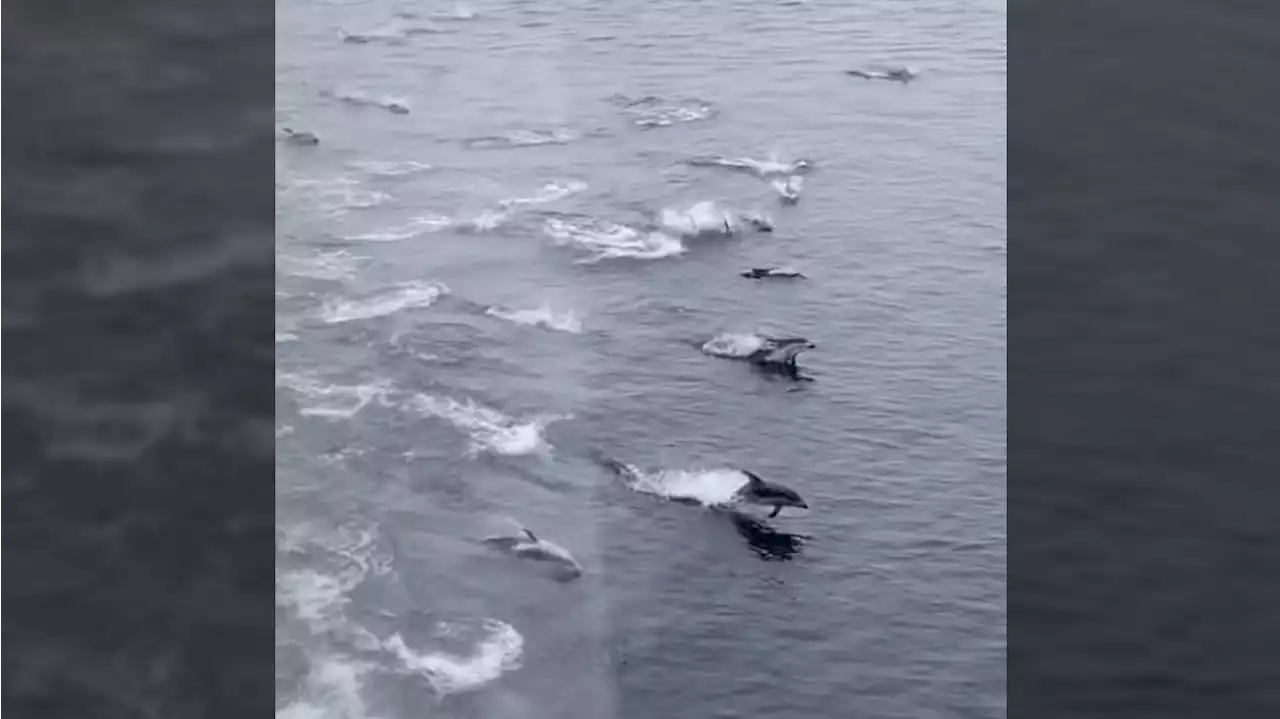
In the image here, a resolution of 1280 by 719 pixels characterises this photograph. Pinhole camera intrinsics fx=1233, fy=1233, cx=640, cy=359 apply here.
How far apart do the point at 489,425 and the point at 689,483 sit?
1.03 feet

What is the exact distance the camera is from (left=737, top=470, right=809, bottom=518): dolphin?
184cm

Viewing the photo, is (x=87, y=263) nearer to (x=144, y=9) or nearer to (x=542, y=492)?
(x=144, y=9)

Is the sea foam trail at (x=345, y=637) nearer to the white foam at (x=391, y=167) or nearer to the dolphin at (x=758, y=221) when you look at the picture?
the white foam at (x=391, y=167)

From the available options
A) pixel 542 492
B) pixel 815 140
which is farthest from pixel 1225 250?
pixel 542 492

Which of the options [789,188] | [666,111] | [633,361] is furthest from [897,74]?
[633,361]

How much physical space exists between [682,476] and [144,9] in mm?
1086

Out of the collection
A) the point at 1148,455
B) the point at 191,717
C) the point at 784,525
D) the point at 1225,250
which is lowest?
the point at 191,717

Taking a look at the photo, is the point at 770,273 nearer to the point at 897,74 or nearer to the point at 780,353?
the point at 780,353

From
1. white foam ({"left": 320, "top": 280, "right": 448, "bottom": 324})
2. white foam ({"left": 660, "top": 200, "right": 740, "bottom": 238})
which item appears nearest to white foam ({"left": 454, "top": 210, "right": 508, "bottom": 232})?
white foam ({"left": 320, "top": 280, "right": 448, "bottom": 324})

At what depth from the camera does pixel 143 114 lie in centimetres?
186

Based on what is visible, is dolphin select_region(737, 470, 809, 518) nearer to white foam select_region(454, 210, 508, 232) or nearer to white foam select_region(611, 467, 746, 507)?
white foam select_region(611, 467, 746, 507)

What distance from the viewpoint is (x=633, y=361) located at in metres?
1.88

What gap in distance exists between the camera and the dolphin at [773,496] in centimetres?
184

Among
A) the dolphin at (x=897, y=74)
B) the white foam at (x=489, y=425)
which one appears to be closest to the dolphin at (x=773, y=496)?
the white foam at (x=489, y=425)
